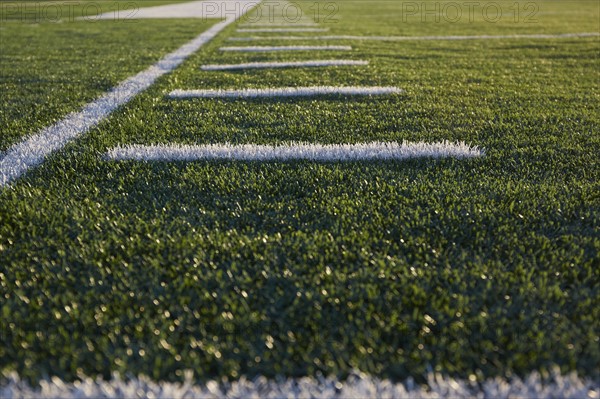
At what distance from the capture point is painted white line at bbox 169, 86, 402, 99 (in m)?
3.56

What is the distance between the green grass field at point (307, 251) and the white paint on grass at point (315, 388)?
0.03m

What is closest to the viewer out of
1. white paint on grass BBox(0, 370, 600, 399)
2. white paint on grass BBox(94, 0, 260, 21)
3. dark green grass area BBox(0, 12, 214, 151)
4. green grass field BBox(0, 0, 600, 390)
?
white paint on grass BBox(0, 370, 600, 399)

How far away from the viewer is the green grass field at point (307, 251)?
1137mm

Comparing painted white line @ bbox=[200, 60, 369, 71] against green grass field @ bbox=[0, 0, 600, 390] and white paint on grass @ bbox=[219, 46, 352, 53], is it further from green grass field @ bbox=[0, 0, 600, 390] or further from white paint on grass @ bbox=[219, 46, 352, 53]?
green grass field @ bbox=[0, 0, 600, 390]

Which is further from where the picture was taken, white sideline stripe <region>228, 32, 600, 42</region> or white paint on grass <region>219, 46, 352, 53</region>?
white sideline stripe <region>228, 32, 600, 42</region>

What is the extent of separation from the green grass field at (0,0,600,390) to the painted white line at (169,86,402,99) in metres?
0.46

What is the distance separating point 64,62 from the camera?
5258 mm

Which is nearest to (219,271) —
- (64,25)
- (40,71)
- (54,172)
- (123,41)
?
(54,172)

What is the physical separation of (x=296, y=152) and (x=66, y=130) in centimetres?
138

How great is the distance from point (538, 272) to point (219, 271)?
0.92 meters

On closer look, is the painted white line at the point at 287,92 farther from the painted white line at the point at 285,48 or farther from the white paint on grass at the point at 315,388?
the white paint on grass at the point at 315,388

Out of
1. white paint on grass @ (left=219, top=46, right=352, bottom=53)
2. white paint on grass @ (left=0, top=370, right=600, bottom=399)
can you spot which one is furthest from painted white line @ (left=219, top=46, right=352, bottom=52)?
white paint on grass @ (left=0, top=370, right=600, bottom=399)

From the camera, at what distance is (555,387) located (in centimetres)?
103

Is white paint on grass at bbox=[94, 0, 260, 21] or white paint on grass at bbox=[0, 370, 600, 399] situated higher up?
white paint on grass at bbox=[94, 0, 260, 21]
